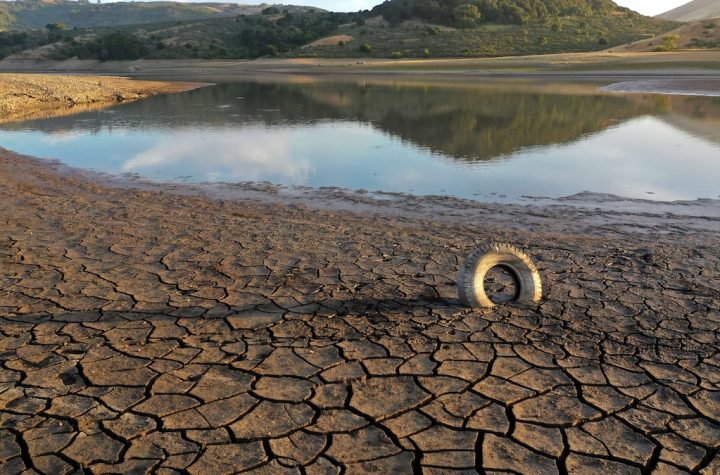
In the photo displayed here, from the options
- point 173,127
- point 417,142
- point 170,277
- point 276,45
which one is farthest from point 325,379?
point 276,45

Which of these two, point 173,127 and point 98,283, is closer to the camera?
point 98,283

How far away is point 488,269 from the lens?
4.89 meters

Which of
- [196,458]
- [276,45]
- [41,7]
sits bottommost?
[196,458]

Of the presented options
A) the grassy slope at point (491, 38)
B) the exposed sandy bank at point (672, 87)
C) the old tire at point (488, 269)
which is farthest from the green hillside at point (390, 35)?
the old tire at point (488, 269)

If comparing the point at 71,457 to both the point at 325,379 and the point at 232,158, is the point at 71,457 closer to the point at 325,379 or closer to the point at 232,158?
the point at 325,379

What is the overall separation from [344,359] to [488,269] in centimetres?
164

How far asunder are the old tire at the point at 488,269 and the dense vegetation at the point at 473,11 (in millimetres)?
80377

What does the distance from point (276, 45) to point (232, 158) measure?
66987mm

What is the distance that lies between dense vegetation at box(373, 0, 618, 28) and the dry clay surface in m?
58.1

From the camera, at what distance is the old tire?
4781mm

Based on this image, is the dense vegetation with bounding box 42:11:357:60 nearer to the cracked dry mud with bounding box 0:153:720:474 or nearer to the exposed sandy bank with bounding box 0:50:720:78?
the exposed sandy bank with bounding box 0:50:720:78

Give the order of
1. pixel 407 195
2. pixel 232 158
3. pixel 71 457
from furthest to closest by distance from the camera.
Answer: pixel 232 158 < pixel 407 195 < pixel 71 457

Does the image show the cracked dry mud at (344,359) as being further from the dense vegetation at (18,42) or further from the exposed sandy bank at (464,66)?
the dense vegetation at (18,42)

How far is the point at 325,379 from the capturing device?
368 centimetres
